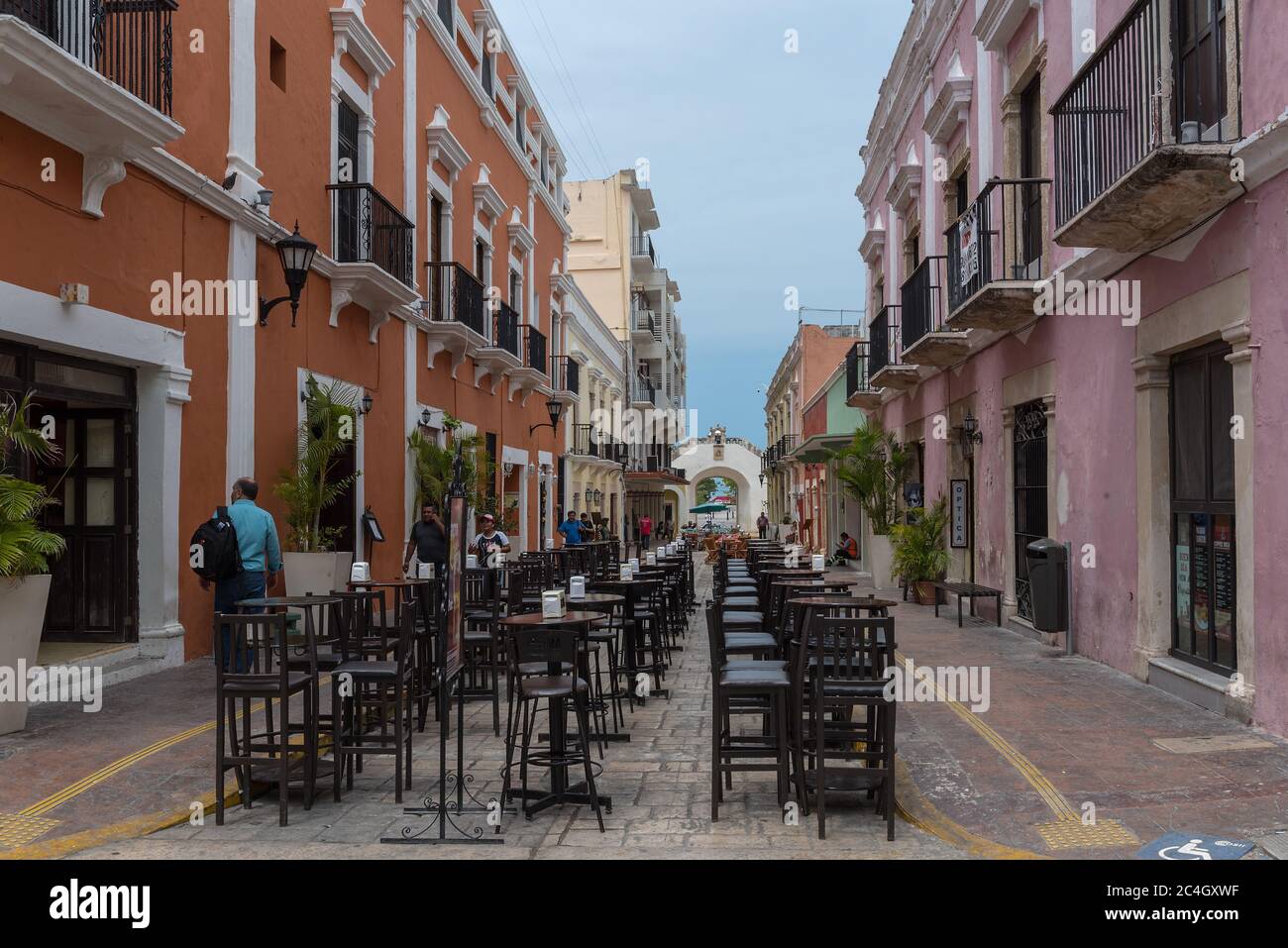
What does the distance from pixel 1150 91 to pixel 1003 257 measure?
179 inches

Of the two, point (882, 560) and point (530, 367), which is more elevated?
point (530, 367)

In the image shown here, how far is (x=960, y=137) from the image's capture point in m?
14.5

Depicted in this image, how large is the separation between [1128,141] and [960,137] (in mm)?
7303

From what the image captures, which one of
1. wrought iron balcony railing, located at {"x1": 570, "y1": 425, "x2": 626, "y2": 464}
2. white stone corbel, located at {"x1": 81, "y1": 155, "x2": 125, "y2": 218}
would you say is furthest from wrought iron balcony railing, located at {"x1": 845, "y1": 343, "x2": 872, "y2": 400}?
white stone corbel, located at {"x1": 81, "y1": 155, "x2": 125, "y2": 218}

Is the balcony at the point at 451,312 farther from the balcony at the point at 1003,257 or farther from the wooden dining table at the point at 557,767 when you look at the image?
the wooden dining table at the point at 557,767

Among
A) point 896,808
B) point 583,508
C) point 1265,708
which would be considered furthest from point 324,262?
point 583,508

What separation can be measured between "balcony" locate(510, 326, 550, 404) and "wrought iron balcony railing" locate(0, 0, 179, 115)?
513 inches

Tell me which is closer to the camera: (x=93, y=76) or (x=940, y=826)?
(x=940, y=826)

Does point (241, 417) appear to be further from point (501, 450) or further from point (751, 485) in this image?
point (751, 485)

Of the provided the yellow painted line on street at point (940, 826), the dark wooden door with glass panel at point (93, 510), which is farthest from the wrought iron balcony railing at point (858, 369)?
the yellow painted line on street at point (940, 826)

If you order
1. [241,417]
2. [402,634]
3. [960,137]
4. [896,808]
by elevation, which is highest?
[960,137]

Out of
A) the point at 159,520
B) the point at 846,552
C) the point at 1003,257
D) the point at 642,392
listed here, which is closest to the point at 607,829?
the point at 159,520

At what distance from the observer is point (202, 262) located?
31.5 feet

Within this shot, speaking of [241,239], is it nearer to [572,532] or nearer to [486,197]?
[486,197]
